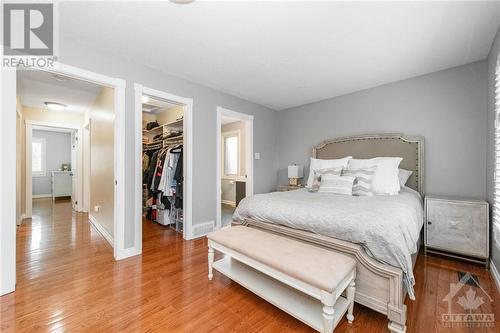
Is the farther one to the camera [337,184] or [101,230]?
[101,230]

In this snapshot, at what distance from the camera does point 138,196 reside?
260cm

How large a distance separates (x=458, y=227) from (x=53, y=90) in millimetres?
5954

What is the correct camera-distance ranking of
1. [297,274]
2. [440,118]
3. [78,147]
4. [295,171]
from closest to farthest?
[297,274], [440,118], [295,171], [78,147]

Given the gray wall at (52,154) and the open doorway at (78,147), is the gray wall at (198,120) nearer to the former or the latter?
the open doorway at (78,147)

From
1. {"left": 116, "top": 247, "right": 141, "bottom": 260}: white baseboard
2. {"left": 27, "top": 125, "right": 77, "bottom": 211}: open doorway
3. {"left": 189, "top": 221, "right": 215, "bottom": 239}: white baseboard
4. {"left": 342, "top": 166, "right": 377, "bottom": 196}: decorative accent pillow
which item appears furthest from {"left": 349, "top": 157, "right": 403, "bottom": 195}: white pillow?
{"left": 27, "top": 125, "right": 77, "bottom": 211}: open doorway

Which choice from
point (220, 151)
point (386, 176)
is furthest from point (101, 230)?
point (386, 176)

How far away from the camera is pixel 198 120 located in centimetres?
316

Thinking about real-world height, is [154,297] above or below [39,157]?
below

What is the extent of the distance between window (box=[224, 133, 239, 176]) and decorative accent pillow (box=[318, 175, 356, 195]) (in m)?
3.42

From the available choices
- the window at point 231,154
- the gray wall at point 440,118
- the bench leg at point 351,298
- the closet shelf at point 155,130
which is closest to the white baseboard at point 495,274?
the gray wall at point 440,118

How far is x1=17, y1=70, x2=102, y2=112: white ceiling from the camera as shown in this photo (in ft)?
9.62

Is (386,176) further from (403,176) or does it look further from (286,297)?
(286,297)

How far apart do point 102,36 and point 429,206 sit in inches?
157

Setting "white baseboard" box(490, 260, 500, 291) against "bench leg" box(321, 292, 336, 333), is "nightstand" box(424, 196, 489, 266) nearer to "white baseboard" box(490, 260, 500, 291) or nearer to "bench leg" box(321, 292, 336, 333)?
"white baseboard" box(490, 260, 500, 291)
